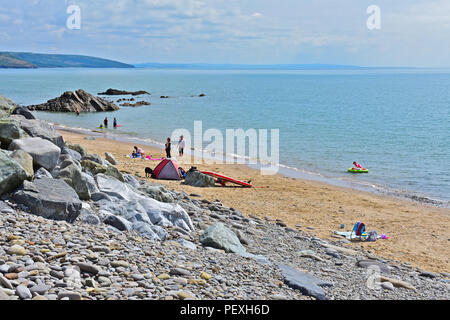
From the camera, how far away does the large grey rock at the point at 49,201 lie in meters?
8.37

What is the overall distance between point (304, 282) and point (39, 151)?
22.2 feet

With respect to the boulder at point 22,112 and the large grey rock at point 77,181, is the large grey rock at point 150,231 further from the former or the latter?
the boulder at point 22,112

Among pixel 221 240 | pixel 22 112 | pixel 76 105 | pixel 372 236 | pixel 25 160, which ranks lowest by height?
pixel 372 236

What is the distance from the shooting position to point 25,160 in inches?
366

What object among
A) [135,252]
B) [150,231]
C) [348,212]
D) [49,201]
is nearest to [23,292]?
[135,252]

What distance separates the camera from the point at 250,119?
62.0m

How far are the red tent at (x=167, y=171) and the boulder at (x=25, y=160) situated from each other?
10596 millimetres

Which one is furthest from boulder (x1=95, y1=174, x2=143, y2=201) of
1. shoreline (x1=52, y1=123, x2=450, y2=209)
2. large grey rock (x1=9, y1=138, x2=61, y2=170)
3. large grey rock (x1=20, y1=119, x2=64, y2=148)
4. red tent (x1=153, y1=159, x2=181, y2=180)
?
shoreline (x1=52, y1=123, x2=450, y2=209)

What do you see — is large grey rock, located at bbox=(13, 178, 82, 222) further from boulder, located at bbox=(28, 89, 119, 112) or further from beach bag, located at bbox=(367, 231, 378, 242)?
boulder, located at bbox=(28, 89, 119, 112)

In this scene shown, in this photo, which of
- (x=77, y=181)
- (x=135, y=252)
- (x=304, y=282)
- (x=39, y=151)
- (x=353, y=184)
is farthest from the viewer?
(x=353, y=184)

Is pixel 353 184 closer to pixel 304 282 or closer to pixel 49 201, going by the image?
pixel 304 282

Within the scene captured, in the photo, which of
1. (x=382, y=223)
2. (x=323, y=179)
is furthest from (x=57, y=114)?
(x=382, y=223)
